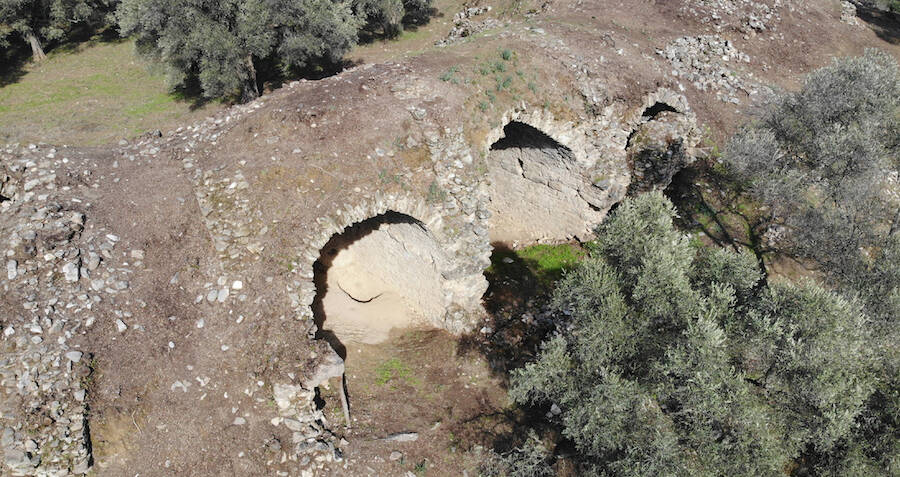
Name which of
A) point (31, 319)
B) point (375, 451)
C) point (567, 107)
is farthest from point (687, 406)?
point (31, 319)

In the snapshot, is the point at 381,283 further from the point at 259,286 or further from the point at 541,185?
the point at 541,185

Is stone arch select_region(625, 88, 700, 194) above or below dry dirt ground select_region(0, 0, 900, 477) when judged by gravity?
below

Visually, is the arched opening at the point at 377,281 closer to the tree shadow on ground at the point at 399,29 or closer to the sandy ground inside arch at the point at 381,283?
the sandy ground inside arch at the point at 381,283

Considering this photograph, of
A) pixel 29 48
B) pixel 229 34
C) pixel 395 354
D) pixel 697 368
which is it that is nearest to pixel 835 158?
pixel 697 368

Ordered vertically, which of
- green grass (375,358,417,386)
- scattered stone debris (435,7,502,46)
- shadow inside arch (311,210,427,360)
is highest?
scattered stone debris (435,7,502,46)

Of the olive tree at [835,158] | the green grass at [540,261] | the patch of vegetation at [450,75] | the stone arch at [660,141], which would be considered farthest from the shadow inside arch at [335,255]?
the olive tree at [835,158]

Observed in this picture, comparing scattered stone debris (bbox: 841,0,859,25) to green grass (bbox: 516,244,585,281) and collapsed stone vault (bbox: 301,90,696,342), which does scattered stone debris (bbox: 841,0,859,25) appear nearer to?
collapsed stone vault (bbox: 301,90,696,342)

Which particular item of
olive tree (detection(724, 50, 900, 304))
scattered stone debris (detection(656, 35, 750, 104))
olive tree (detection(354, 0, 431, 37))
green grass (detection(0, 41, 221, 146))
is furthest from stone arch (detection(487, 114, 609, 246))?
olive tree (detection(354, 0, 431, 37))

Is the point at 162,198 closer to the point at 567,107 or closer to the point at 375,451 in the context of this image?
the point at 375,451
